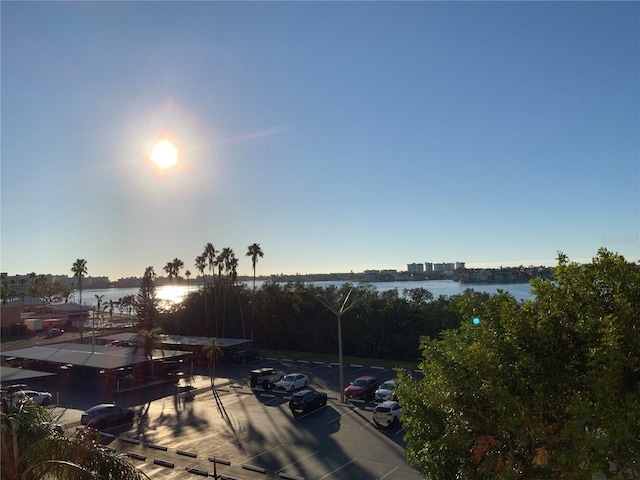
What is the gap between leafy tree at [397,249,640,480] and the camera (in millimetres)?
8484

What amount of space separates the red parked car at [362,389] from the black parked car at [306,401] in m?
3.24

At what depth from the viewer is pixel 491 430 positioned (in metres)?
9.80

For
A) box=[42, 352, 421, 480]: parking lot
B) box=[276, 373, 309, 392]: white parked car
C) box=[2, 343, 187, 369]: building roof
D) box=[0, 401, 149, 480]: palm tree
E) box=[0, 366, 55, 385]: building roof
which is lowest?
box=[42, 352, 421, 480]: parking lot

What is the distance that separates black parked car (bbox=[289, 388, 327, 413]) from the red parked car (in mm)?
3245

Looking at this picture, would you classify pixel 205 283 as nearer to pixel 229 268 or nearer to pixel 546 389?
pixel 229 268

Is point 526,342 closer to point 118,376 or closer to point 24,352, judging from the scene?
point 118,376

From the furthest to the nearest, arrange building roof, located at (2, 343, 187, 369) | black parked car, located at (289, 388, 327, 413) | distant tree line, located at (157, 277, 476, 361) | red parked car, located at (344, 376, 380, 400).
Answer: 1. distant tree line, located at (157, 277, 476, 361)
2. building roof, located at (2, 343, 187, 369)
3. red parked car, located at (344, 376, 380, 400)
4. black parked car, located at (289, 388, 327, 413)

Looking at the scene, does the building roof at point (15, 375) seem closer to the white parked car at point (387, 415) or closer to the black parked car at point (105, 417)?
the black parked car at point (105, 417)

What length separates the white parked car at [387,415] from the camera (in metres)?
26.7

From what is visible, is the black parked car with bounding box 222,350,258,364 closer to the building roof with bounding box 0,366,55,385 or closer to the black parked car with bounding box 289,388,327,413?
the building roof with bounding box 0,366,55,385

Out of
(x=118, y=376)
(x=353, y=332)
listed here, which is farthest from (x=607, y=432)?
(x=353, y=332)

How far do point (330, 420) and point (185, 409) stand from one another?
1091cm

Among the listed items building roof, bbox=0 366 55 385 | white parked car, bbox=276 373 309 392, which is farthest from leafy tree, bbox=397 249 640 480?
building roof, bbox=0 366 55 385

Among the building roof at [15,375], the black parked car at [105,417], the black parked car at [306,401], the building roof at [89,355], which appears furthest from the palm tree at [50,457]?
the building roof at [15,375]
